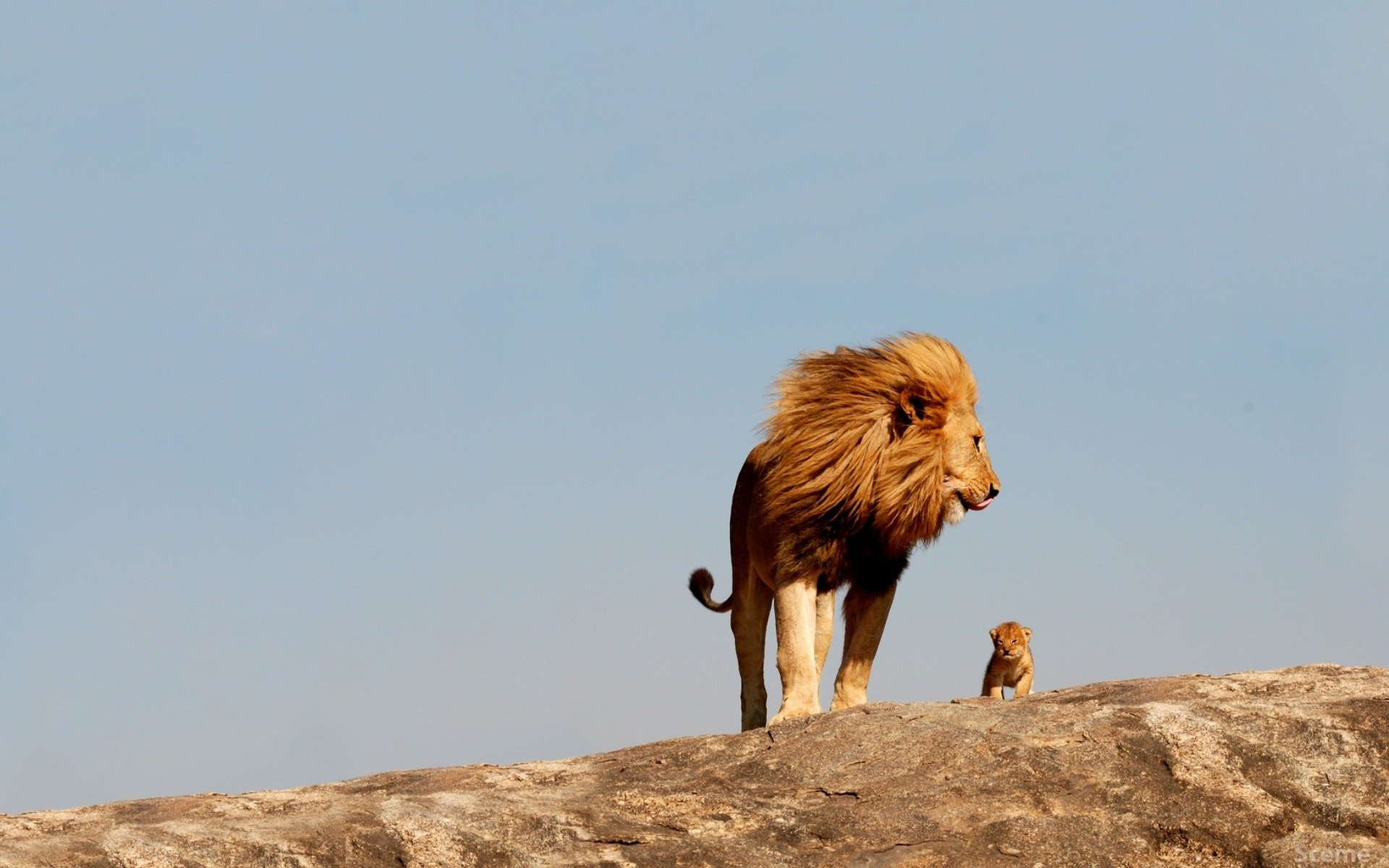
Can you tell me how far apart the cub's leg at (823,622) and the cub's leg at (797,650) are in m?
0.15

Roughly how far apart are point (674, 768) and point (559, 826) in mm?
1191

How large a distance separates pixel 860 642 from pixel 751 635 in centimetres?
90

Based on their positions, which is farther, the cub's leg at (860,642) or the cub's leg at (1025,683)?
the cub's leg at (1025,683)

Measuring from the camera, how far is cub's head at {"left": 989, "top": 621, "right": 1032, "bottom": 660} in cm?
1251

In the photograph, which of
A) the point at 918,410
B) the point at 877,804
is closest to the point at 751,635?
the point at 918,410

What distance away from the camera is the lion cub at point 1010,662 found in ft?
41.1

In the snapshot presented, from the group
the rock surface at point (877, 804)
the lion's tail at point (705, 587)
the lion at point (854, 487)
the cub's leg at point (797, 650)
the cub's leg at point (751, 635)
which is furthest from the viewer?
the lion's tail at point (705, 587)

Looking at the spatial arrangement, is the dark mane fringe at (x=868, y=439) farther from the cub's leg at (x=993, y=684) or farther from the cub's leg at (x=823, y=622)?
the cub's leg at (x=993, y=684)

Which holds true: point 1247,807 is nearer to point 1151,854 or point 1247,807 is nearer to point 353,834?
point 1151,854

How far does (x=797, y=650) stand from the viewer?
878 centimetres

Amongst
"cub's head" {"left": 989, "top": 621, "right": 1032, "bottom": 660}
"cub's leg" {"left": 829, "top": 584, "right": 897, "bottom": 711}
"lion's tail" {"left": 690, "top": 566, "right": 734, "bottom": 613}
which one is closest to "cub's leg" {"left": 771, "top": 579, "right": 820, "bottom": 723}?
"cub's leg" {"left": 829, "top": 584, "right": 897, "bottom": 711}

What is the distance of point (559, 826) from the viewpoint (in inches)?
243

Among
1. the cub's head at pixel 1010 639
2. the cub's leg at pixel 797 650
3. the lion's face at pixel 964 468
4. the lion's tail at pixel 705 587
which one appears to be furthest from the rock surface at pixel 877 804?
the cub's head at pixel 1010 639

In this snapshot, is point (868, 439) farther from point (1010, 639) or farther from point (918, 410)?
point (1010, 639)
